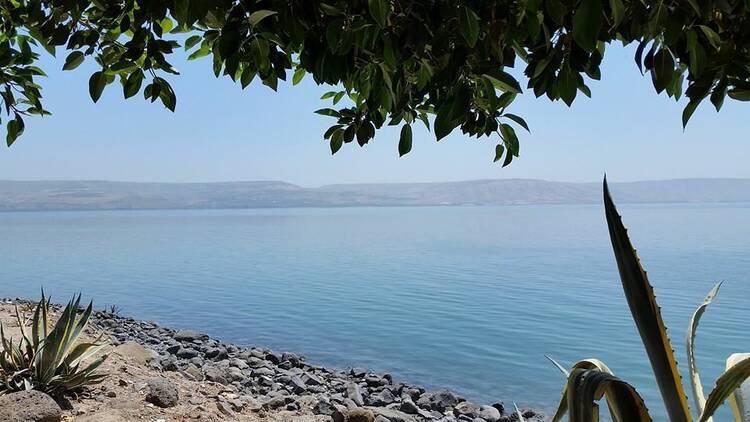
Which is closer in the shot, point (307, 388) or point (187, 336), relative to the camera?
point (307, 388)

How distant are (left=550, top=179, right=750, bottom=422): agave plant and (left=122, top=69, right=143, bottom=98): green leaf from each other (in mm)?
1097

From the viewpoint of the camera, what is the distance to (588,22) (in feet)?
2.63

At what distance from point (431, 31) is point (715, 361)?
813 cm

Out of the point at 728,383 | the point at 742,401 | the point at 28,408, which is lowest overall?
the point at 28,408

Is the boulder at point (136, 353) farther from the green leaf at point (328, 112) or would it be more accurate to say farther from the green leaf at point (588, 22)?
the green leaf at point (588, 22)

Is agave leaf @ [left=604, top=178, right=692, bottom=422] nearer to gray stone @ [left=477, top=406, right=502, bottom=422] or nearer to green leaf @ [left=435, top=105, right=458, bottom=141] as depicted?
green leaf @ [left=435, top=105, right=458, bottom=141]

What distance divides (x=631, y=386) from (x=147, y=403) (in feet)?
9.93

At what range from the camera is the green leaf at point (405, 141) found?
5.19 feet

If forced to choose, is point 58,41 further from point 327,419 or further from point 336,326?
point 336,326

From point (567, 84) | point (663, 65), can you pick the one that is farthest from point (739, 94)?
point (567, 84)

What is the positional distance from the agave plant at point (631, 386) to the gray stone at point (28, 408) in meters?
2.67

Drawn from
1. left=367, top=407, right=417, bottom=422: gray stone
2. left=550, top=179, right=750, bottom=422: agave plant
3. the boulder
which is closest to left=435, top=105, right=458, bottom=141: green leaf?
left=550, top=179, right=750, bottom=422: agave plant

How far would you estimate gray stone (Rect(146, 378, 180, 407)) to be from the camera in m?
3.53

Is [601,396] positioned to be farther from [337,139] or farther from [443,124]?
[337,139]
